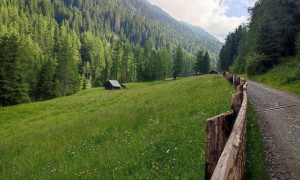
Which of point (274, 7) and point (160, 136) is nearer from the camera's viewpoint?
point (160, 136)

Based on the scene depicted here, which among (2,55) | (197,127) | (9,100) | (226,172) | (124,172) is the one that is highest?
(2,55)

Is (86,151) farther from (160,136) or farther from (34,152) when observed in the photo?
(34,152)

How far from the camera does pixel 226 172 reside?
2.34 m

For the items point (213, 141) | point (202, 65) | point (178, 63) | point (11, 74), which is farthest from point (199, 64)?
point (213, 141)

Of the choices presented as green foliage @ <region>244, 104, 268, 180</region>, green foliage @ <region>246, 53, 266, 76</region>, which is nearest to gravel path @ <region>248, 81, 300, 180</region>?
green foliage @ <region>244, 104, 268, 180</region>

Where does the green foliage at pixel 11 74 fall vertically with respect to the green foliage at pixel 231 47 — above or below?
below

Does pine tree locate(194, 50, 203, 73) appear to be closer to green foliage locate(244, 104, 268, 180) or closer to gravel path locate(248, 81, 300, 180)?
gravel path locate(248, 81, 300, 180)

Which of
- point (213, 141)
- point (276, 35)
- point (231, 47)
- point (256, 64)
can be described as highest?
point (231, 47)

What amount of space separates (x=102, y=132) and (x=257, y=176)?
8.47m

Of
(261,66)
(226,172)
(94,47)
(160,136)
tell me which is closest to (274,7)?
(261,66)

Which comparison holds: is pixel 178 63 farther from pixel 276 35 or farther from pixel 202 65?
pixel 276 35

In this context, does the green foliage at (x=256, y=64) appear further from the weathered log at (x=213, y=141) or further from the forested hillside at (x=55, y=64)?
the forested hillside at (x=55, y=64)

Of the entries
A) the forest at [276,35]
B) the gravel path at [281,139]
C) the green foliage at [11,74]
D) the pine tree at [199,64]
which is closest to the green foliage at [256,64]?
the forest at [276,35]

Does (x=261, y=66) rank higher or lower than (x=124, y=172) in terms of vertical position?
higher
